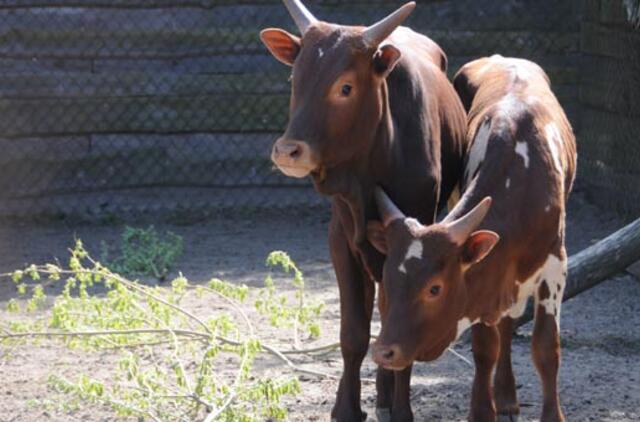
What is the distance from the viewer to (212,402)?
571cm

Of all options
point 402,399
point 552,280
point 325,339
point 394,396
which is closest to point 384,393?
point 394,396

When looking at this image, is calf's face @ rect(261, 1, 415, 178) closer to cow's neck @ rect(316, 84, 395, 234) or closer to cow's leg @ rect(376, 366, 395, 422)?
cow's neck @ rect(316, 84, 395, 234)

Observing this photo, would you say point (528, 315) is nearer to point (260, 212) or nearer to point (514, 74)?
point (514, 74)

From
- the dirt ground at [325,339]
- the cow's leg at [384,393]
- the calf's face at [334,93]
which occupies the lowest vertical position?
the dirt ground at [325,339]

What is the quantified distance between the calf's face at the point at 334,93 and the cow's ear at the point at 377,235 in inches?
11.9

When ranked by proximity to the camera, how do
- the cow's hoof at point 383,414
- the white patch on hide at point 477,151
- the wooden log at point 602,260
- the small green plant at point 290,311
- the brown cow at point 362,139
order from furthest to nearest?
1. the wooden log at point 602,260
2. the small green plant at point 290,311
3. the cow's hoof at point 383,414
4. the white patch on hide at point 477,151
5. the brown cow at point 362,139

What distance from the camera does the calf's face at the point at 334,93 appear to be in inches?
208

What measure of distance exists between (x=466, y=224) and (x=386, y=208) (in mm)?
405

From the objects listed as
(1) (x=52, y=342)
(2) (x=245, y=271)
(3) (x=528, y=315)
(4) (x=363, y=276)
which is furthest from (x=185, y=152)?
(4) (x=363, y=276)

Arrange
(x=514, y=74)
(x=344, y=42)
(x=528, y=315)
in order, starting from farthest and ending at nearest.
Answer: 1. (x=528, y=315)
2. (x=514, y=74)
3. (x=344, y=42)

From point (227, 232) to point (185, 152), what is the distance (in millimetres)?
988

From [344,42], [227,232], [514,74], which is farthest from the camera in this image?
[227,232]

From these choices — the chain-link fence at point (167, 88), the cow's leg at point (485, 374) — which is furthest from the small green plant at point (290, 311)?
the chain-link fence at point (167, 88)

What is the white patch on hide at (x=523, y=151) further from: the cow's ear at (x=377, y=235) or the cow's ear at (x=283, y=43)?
the cow's ear at (x=283, y=43)
